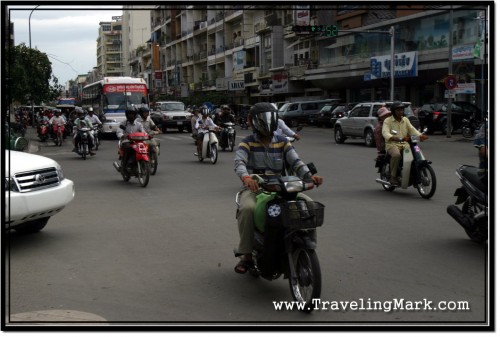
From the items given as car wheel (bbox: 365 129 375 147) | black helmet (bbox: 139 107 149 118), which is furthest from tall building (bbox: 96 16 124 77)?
black helmet (bbox: 139 107 149 118)

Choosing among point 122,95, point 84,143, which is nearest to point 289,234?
point 84,143

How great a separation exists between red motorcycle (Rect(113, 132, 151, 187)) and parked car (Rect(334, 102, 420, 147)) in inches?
472

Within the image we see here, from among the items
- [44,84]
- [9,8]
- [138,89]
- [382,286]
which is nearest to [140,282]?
[382,286]

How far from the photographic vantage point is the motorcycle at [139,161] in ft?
43.6

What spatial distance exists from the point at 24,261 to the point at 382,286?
133 inches

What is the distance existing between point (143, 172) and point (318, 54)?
3938cm

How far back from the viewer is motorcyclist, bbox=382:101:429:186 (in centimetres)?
1133

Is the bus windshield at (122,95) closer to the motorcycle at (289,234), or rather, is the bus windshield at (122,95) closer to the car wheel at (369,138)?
the car wheel at (369,138)

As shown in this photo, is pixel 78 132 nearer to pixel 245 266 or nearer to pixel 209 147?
pixel 209 147

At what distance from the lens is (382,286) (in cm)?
562

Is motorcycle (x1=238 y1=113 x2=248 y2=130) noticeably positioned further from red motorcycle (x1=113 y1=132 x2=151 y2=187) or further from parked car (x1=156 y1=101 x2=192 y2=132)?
red motorcycle (x1=113 y1=132 x2=151 y2=187)

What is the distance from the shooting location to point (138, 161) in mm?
13508

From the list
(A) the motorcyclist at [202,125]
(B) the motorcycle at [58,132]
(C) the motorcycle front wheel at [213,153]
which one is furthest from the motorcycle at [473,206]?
(B) the motorcycle at [58,132]

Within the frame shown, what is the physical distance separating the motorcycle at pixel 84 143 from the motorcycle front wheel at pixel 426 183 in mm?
12083
